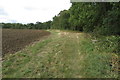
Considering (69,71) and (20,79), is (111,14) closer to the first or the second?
(69,71)

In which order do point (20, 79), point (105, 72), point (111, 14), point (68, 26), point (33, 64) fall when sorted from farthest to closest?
point (68, 26), point (111, 14), point (33, 64), point (105, 72), point (20, 79)

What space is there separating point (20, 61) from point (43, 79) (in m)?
1.72

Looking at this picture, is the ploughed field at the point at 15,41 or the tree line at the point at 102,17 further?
the tree line at the point at 102,17

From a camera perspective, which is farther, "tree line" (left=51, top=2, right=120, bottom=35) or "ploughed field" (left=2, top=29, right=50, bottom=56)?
"tree line" (left=51, top=2, right=120, bottom=35)

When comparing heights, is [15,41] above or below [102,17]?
below

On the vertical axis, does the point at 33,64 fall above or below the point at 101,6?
below

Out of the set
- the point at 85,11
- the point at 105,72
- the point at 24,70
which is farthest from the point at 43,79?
the point at 85,11

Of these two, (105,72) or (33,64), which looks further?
(33,64)

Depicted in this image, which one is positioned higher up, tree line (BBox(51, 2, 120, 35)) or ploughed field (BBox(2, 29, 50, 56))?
tree line (BBox(51, 2, 120, 35))

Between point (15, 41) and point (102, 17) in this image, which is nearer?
point (15, 41)

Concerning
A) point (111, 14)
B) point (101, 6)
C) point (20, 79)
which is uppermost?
point (101, 6)

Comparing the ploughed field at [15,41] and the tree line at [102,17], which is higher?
the tree line at [102,17]

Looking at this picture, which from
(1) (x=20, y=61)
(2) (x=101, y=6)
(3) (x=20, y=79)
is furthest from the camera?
(2) (x=101, y=6)

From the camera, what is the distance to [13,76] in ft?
10.8
